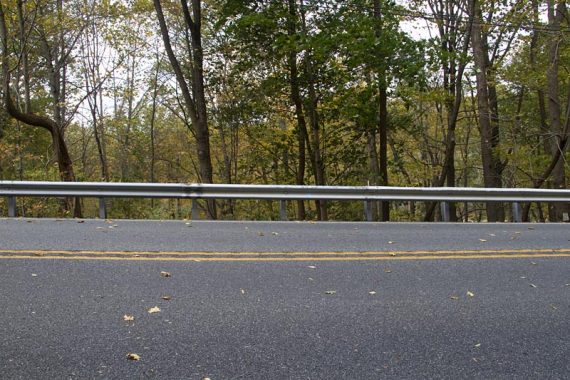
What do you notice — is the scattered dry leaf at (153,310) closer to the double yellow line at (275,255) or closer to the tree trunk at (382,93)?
Result: the double yellow line at (275,255)

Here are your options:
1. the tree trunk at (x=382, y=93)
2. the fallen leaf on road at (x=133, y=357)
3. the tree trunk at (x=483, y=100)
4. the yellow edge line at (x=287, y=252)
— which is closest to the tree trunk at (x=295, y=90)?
the tree trunk at (x=382, y=93)

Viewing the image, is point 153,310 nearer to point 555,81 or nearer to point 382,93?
point 382,93

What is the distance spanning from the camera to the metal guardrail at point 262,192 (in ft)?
28.5

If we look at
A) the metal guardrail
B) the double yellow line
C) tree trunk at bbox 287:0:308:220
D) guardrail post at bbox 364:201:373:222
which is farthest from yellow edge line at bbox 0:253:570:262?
tree trunk at bbox 287:0:308:220

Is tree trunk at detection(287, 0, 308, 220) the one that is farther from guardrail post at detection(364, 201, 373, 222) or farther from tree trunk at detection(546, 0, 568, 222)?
tree trunk at detection(546, 0, 568, 222)

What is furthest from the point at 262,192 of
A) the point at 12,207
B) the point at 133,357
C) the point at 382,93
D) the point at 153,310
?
the point at 382,93

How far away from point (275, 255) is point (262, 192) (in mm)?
3533

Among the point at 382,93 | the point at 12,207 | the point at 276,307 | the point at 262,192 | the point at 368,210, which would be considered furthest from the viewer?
the point at 382,93

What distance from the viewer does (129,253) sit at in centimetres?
566

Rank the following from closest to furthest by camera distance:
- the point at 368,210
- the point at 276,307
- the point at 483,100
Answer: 1. the point at 276,307
2. the point at 368,210
3. the point at 483,100

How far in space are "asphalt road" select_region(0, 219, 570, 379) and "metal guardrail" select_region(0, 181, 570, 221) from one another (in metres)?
1.89

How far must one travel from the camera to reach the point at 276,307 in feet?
13.5

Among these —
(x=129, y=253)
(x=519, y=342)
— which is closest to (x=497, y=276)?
(x=519, y=342)

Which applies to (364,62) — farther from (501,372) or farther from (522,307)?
(501,372)
